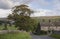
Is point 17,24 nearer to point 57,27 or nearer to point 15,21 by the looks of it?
point 15,21

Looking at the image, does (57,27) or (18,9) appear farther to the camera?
(57,27)

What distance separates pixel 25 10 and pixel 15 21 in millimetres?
4192

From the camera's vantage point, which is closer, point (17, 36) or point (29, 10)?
point (17, 36)

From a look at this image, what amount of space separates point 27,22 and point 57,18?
61.2m

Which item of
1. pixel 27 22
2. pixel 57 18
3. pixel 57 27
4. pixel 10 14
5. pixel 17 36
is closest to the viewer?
pixel 17 36

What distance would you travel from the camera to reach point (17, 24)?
5375cm

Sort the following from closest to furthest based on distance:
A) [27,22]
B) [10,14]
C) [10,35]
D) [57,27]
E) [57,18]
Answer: [10,35] → [27,22] → [10,14] → [57,27] → [57,18]

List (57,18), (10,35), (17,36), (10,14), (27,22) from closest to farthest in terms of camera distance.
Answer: (10,35) < (17,36) < (27,22) < (10,14) < (57,18)

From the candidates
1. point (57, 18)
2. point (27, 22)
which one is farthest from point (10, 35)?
point (57, 18)

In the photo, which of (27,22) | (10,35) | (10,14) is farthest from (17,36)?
(10,14)

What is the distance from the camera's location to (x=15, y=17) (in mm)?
54812

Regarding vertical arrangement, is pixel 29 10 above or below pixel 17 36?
above

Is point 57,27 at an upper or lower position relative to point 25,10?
lower

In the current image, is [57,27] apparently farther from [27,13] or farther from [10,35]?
[10,35]
